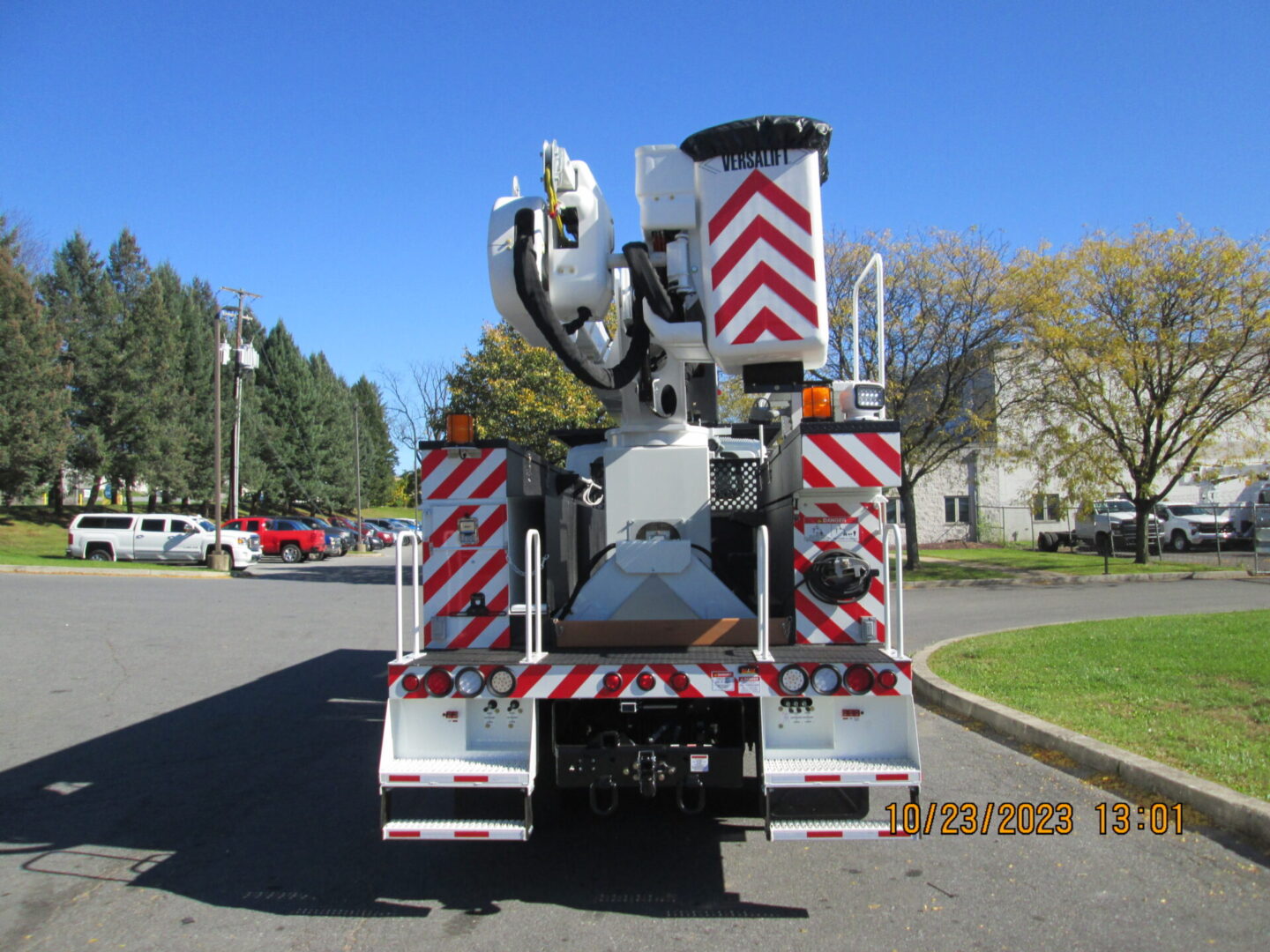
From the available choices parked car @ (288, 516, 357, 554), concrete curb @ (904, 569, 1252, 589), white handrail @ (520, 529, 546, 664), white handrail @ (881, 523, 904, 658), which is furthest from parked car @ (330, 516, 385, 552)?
white handrail @ (881, 523, 904, 658)

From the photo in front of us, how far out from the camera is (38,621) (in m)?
14.7

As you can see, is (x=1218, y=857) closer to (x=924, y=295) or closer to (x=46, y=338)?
(x=924, y=295)

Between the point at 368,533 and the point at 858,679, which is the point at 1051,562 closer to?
the point at 858,679

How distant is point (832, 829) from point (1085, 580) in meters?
19.4

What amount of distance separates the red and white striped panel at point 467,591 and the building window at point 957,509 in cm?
3471

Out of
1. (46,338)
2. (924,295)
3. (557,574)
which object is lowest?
(557,574)

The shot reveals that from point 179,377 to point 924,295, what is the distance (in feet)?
132

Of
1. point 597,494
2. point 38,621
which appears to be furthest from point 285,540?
point 597,494

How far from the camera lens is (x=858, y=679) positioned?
4137 millimetres

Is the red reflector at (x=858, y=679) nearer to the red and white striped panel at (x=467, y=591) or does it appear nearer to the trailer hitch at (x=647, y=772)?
the trailer hitch at (x=647, y=772)

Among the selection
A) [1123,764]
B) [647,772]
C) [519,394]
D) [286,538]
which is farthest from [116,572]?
[1123,764]

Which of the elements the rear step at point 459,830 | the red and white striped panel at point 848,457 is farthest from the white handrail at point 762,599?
the rear step at point 459,830

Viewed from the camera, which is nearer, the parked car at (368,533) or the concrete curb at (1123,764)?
the concrete curb at (1123,764)

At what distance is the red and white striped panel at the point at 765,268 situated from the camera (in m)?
4.32
